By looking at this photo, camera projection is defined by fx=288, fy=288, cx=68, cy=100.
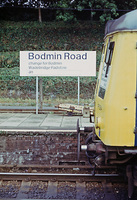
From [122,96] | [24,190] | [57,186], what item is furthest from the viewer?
[57,186]

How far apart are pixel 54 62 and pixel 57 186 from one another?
6271 mm

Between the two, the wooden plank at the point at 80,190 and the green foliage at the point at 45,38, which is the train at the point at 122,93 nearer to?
the wooden plank at the point at 80,190

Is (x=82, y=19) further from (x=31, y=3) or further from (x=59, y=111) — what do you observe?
(x=59, y=111)

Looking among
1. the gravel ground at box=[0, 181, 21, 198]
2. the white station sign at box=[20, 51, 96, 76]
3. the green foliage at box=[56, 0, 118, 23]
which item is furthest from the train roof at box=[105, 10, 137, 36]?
the green foliage at box=[56, 0, 118, 23]

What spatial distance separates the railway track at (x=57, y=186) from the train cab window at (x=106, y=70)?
2.21 metres

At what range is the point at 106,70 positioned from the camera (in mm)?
5539

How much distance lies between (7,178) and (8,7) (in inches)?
929

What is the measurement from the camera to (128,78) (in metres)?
4.89

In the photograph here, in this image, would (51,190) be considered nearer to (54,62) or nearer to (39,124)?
(39,124)

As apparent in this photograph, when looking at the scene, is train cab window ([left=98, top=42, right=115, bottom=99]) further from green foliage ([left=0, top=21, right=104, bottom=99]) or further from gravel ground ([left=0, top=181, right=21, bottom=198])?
green foliage ([left=0, top=21, right=104, bottom=99])

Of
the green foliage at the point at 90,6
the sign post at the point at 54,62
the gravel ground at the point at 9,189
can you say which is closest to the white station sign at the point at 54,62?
the sign post at the point at 54,62

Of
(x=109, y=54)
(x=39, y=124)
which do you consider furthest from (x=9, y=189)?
(x=109, y=54)

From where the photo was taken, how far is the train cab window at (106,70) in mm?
5363

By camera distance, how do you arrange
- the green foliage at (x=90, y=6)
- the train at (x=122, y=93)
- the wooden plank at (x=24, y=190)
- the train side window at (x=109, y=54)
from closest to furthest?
the train at (x=122, y=93)
the train side window at (x=109, y=54)
the wooden plank at (x=24, y=190)
the green foliage at (x=90, y=6)
